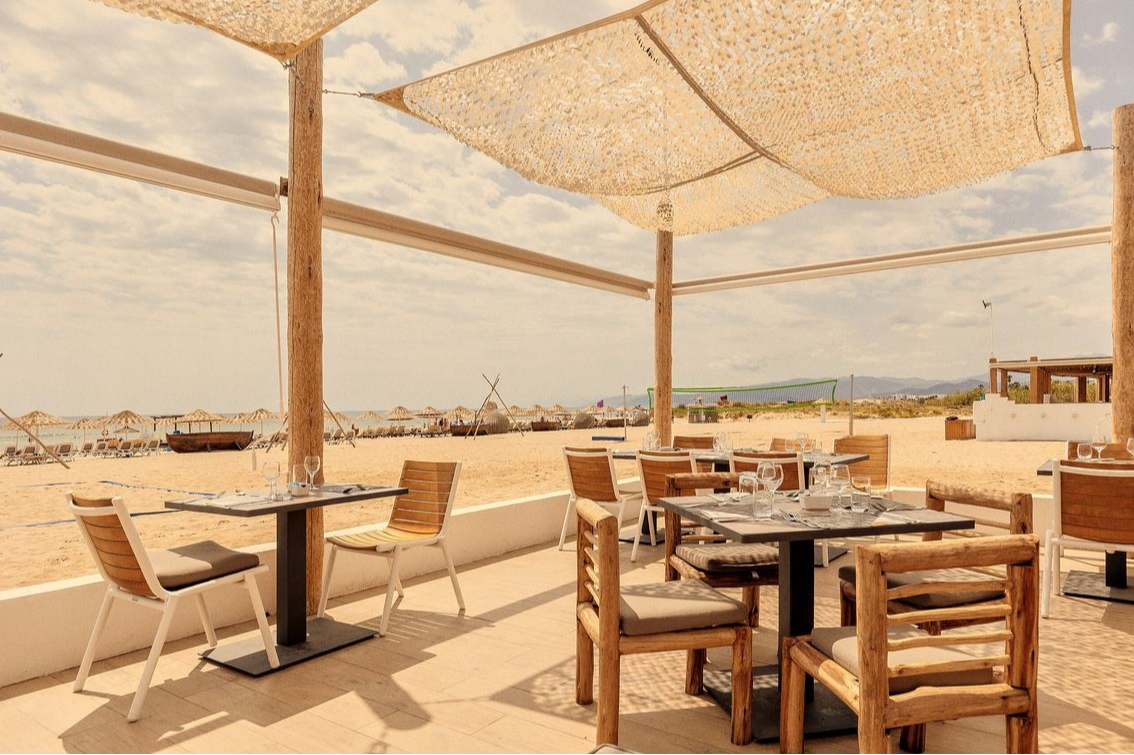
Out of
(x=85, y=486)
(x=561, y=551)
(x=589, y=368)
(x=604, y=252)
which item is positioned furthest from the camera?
(x=604, y=252)

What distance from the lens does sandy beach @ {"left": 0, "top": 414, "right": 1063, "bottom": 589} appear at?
6.83 meters

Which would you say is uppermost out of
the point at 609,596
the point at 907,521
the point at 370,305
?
the point at 370,305

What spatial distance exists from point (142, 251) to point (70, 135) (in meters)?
41.1

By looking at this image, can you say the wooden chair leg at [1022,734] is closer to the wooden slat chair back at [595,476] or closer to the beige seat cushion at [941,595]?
the beige seat cushion at [941,595]

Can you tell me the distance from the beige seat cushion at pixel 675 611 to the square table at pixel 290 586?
147 cm

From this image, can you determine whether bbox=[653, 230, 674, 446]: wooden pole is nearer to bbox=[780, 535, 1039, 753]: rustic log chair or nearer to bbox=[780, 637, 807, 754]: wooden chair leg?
bbox=[780, 637, 807, 754]: wooden chair leg

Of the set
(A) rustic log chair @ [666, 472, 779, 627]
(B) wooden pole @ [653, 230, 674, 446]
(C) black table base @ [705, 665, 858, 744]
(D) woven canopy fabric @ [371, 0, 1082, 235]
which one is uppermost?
(D) woven canopy fabric @ [371, 0, 1082, 235]

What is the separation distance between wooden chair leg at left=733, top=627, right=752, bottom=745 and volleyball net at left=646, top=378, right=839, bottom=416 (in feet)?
24.4

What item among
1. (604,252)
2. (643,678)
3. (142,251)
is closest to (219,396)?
(604,252)

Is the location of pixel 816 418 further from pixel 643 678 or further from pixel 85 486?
pixel 643 678

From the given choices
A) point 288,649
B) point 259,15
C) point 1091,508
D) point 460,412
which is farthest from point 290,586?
point 460,412

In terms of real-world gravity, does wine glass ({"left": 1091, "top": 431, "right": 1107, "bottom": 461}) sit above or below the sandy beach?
above

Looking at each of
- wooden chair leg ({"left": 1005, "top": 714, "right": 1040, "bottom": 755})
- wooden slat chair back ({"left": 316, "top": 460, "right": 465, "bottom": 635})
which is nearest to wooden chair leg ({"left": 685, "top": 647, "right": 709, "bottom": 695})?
wooden chair leg ({"left": 1005, "top": 714, "right": 1040, "bottom": 755})

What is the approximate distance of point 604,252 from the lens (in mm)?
30453
